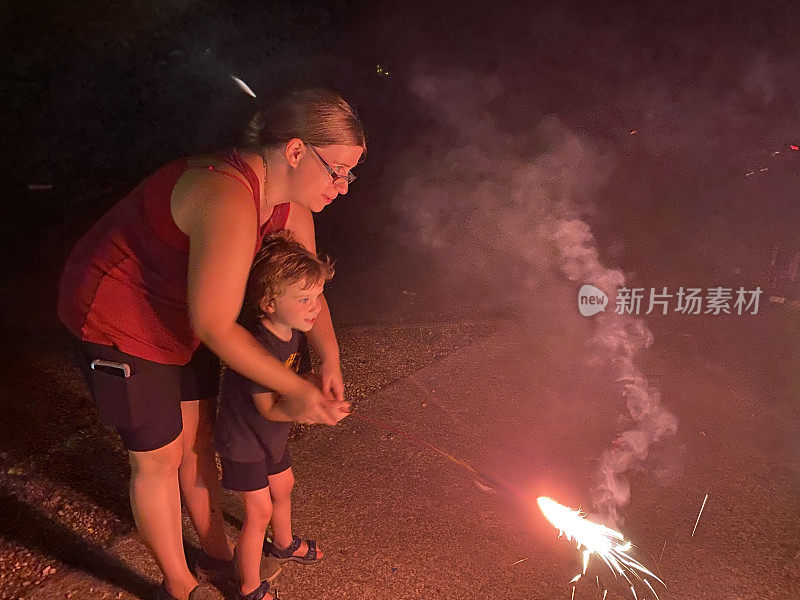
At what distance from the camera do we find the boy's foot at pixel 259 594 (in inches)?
101

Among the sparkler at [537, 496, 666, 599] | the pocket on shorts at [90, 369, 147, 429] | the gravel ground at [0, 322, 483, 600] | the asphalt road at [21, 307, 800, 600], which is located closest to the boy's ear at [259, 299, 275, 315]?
the pocket on shorts at [90, 369, 147, 429]

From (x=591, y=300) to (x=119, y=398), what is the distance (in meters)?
5.21

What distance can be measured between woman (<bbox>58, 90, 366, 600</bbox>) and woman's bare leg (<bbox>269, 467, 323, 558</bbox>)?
1.33 feet

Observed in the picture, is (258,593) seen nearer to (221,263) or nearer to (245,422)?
(245,422)

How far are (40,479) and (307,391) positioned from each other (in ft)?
6.93

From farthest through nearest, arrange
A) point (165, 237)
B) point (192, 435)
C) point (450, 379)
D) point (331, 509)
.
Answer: point (450, 379)
point (331, 509)
point (192, 435)
point (165, 237)

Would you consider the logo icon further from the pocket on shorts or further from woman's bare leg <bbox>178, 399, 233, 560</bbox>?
the pocket on shorts

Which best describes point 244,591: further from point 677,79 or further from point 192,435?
point 677,79

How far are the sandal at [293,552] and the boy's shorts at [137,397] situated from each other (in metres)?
0.88

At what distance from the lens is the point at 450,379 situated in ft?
15.5

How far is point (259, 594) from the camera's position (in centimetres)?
256

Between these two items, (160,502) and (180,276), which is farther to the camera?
(160,502)

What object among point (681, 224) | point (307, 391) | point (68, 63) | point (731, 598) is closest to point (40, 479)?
point (307, 391)
